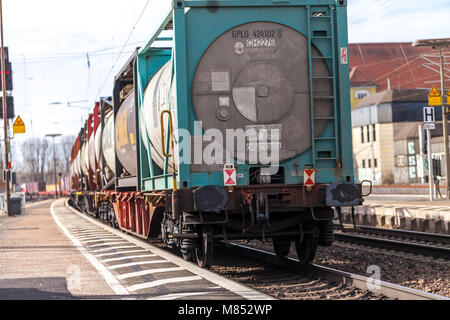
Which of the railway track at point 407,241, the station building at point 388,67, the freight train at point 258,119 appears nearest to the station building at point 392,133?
the station building at point 388,67

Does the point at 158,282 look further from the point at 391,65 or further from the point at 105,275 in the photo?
the point at 391,65

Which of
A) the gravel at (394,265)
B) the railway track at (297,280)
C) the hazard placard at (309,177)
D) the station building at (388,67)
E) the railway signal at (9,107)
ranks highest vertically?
the station building at (388,67)

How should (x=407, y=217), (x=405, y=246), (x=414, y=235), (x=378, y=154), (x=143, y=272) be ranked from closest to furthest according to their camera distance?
1. (x=143, y=272)
2. (x=405, y=246)
3. (x=414, y=235)
4. (x=407, y=217)
5. (x=378, y=154)

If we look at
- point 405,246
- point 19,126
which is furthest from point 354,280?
point 19,126

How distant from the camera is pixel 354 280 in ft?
28.2

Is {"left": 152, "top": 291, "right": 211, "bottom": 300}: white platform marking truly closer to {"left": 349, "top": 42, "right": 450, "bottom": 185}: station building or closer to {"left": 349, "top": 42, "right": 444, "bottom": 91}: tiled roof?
Answer: {"left": 349, "top": 42, "right": 450, "bottom": 185}: station building

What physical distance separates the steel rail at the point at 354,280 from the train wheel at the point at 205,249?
4.76 ft

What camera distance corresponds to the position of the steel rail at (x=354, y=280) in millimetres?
7303

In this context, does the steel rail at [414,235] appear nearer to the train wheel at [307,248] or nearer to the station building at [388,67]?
the train wheel at [307,248]

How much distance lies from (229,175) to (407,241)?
286 inches

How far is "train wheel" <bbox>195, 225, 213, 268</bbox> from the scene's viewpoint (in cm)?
971

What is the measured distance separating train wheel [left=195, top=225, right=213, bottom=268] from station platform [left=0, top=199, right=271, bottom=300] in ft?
0.59
